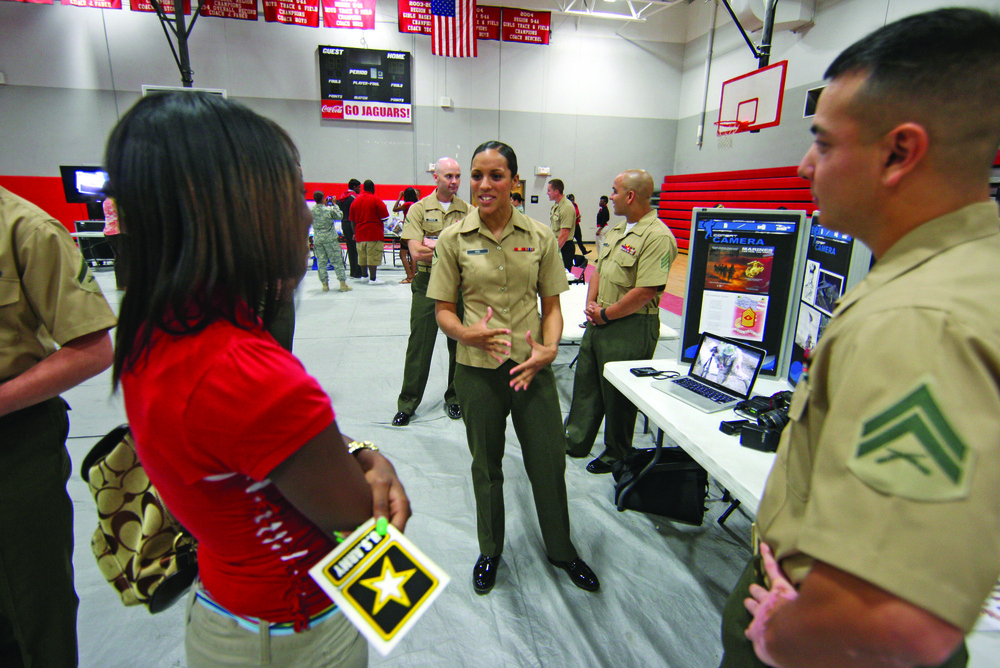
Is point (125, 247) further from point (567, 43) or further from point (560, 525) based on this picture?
point (567, 43)

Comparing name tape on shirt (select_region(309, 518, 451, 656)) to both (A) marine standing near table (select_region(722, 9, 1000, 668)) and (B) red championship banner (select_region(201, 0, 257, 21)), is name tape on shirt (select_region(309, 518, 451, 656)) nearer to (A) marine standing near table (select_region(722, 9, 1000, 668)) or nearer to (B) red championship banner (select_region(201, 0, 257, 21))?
(A) marine standing near table (select_region(722, 9, 1000, 668))

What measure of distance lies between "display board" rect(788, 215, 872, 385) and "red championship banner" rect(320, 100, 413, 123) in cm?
1094

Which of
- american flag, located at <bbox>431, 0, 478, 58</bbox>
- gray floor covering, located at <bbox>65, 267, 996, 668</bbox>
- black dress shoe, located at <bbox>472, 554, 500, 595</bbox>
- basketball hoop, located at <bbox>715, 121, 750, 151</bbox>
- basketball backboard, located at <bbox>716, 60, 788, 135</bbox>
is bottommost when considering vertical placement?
gray floor covering, located at <bbox>65, 267, 996, 668</bbox>

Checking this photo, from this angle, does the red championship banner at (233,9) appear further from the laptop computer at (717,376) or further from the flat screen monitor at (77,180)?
A: the laptop computer at (717,376)

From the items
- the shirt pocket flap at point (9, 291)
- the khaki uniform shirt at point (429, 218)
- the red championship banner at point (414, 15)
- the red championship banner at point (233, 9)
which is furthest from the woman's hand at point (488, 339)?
the red championship banner at point (233, 9)

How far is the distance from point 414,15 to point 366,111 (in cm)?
234

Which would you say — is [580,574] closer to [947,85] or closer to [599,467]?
[599,467]

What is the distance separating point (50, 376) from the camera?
1.18m

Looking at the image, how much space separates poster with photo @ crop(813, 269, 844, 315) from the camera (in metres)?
1.78

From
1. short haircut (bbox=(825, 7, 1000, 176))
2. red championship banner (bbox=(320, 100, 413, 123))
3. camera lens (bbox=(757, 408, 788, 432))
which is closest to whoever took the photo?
short haircut (bbox=(825, 7, 1000, 176))

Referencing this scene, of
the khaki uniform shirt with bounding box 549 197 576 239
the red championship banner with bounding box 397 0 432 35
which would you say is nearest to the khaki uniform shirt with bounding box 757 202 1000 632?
the khaki uniform shirt with bounding box 549 197 576 239

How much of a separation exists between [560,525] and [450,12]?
995 cm

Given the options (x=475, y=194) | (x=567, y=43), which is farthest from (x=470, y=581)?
(x=567, y=43)

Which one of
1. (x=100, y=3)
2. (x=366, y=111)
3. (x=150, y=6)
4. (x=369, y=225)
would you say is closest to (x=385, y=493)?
(x=369, y=225)
